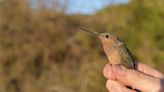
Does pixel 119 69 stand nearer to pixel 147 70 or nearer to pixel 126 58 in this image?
pixel 126 58

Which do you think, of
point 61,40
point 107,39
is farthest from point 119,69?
point 61,40

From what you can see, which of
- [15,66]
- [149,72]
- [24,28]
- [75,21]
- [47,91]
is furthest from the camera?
[75,21]

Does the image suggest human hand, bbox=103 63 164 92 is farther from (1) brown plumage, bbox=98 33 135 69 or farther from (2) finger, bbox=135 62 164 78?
(2) finger, bbox=135 62 164 78

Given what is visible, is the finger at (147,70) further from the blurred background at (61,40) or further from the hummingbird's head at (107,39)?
the blurred background at (61,40)

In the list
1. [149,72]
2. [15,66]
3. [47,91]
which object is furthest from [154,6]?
[149,72]

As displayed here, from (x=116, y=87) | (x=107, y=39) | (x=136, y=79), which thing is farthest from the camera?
(x=107, y=39)

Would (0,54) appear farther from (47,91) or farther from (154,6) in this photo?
(154,6)
